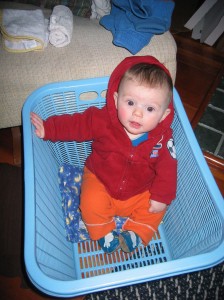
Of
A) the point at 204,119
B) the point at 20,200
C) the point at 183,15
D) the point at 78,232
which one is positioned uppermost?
the point at 183,15

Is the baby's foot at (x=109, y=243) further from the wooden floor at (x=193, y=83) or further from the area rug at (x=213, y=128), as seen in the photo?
the area rug at (x=213, y=128)

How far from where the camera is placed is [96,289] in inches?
20.8

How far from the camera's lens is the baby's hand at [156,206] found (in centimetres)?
84

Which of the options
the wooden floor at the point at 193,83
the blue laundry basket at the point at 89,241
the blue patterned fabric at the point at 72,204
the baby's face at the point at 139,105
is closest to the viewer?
the blue laundry basket at the point at 89,241

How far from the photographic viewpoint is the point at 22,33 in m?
0.90

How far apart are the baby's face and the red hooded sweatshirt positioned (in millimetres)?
67

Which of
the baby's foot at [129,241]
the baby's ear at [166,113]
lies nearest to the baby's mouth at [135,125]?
the baby's ear at [166,113]

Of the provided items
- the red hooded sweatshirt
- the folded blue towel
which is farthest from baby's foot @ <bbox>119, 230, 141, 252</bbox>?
the folded blue towel

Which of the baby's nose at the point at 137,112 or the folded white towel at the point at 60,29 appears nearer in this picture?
the baby's nose at the point at 137,112

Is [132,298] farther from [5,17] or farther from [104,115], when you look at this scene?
[5,17]

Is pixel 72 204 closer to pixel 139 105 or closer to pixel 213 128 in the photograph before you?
pixel 139 105

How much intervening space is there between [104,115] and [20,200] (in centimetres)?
56

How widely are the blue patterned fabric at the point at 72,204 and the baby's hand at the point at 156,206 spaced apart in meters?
0.21

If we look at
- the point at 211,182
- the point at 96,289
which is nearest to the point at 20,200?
the point at 96,289
